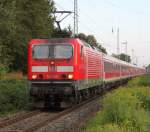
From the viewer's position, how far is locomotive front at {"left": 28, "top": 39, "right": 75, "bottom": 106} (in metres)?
20.8

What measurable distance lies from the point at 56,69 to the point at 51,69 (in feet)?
0.72

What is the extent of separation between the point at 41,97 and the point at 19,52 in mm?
36240

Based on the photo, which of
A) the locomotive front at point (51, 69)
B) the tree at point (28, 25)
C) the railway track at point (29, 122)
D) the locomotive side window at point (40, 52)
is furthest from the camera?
the tree at point (28, 25)

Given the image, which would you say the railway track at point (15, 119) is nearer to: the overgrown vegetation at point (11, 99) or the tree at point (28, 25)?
the overgrown vegetation at point (11, 99)

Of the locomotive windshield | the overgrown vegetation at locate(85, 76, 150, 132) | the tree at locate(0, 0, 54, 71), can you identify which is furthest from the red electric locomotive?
the tree at locate(0, 0, 54, 71)

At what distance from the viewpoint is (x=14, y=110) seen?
21203mm

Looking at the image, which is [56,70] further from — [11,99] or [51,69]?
[11,99]

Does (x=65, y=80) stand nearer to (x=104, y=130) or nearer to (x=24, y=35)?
(x=104, y=130)

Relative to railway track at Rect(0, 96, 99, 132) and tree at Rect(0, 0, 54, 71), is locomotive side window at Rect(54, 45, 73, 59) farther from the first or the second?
tree at Rect(0, 0, 54, 71)

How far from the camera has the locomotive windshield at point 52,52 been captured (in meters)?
21.3

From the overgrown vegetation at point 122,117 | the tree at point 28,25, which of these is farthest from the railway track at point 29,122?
the tree at point 28,25

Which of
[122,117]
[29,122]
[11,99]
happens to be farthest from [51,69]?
[122,117]

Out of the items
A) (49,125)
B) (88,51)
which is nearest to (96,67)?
(88,51)

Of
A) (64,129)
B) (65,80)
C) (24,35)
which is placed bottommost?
(64,129)
